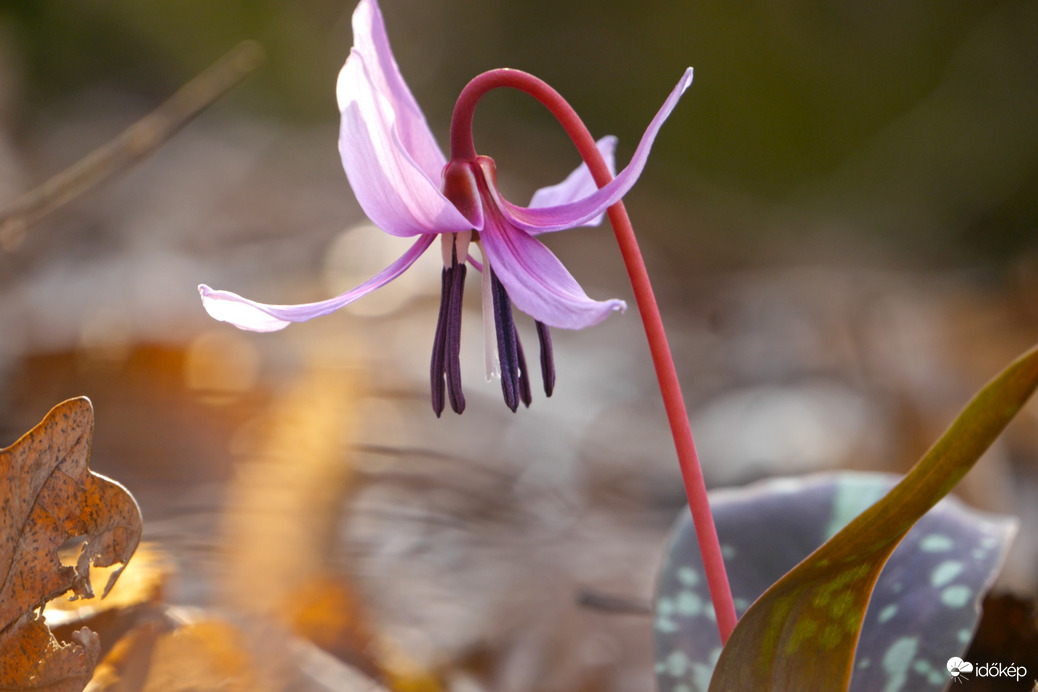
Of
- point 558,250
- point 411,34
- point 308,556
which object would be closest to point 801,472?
point 308,556

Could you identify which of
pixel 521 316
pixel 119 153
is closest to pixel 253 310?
pixel 119 153

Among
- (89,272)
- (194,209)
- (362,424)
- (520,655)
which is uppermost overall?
(194,209)

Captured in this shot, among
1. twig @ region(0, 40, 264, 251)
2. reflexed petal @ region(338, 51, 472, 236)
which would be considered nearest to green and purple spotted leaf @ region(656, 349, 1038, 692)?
reflexed petal @ region(338, 51, 472, 236)

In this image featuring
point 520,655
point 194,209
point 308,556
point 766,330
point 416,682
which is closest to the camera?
point 416,682

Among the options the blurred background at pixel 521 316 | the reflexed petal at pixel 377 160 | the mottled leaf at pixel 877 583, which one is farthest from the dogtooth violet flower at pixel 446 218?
the blurred background at pixel 521 316

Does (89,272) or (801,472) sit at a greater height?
(89,272)

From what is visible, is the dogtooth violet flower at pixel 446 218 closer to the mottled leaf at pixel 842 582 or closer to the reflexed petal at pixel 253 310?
the reflexed petal at pixel 253 310

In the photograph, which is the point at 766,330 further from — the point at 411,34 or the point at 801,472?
the point at 411,34
